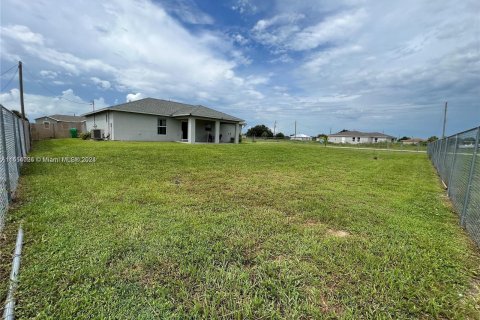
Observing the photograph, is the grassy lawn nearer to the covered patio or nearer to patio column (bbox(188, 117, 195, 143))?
patio column (bbox(188, 117, 195, 143))

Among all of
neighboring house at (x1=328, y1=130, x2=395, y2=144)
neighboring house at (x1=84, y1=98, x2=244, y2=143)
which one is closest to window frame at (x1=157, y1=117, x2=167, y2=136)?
neighboring house at (x1=84, y1=98, x2=244, y2=143)

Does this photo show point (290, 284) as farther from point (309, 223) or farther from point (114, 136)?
point (114, 136)

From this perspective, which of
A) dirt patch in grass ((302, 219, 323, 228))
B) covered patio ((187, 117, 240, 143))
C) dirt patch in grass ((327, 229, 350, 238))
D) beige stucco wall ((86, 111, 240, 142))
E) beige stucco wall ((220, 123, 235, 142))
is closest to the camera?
dirt patch in grass ((327, 229, 350, 238))

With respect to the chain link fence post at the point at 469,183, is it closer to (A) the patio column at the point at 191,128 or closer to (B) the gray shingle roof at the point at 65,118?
(A) the patio column at the point at 191,128

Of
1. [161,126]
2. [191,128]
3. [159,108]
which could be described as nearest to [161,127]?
[161,126]

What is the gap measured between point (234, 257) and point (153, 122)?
1956 cm

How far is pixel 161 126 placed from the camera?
20734 millimetres

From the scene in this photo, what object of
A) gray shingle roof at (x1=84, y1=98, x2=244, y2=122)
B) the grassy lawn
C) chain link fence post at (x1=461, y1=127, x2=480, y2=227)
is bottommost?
the grassy lawn

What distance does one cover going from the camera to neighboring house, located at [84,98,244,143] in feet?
60.8

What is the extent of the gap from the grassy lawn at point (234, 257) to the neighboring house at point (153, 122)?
15.0 metres

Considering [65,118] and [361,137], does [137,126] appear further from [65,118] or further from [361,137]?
[361,137]

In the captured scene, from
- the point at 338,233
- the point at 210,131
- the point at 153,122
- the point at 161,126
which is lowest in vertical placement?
the point at 338,233

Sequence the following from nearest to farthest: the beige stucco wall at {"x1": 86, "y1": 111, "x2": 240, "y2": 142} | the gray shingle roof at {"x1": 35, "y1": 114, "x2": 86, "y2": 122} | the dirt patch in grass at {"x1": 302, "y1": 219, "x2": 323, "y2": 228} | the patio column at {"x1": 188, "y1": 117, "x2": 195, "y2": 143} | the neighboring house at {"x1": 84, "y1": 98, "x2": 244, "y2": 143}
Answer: the dirt patch in grass at {"x1": 302, "y1": 219, "x2": 323, "y2": 228} < the beige stucco wall at {"x1": 86, "y1": 111, "x2": 240, "y2": 142} < the neighboring house at {"x1": 84, "y1": 98, "x2": 244, "y2": 143} < the patio column at {"x1": 188, "y1": 117, "x2": 195, "y2": 143} < the gray shingle roof at {"x1": 35, "y1": 114, "x2": 86, "y2": 122}

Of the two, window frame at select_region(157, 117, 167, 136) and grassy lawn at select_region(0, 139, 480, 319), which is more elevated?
window frame at select_region(157, 117, 167, 136)
